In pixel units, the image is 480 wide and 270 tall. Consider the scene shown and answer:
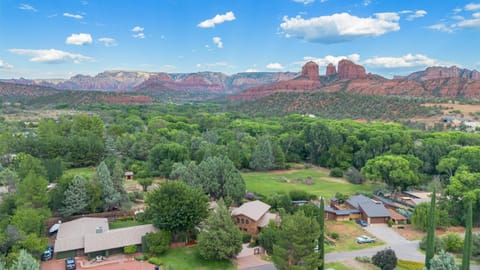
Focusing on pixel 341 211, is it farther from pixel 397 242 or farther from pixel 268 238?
pixel 268 238

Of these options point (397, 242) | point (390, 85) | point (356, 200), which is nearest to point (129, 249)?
point (397, 242)

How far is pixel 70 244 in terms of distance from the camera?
96.7 feet

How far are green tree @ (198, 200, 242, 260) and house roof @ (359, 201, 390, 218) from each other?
17711 millimetres

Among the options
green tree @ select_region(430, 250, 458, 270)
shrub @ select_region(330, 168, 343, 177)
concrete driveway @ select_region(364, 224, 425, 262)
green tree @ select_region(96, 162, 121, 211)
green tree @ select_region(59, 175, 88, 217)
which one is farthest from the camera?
shrub @ select_region(330, 168, 343, 177)

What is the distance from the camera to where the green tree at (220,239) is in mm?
27562

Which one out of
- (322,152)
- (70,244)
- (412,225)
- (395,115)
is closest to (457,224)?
(412,225)

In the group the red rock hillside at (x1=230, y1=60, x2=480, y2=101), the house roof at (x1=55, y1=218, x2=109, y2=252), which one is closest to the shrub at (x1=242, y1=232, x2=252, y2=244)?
the house roof at (x1=55, y1=218, x2=109, y2=252)

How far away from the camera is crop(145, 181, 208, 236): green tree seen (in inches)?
1212

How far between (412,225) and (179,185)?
24.5 m

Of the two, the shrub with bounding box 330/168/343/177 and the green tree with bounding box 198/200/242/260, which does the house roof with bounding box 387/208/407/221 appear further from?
the green tree with bounding box 198/200/242/260

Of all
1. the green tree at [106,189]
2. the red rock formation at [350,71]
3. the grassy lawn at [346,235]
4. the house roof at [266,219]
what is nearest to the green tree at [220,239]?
the house roof at [266,219]

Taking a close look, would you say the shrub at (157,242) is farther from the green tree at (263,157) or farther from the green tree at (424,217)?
the green tree at (263,157)

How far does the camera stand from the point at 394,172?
159ft

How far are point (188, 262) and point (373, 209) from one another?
22178mm
